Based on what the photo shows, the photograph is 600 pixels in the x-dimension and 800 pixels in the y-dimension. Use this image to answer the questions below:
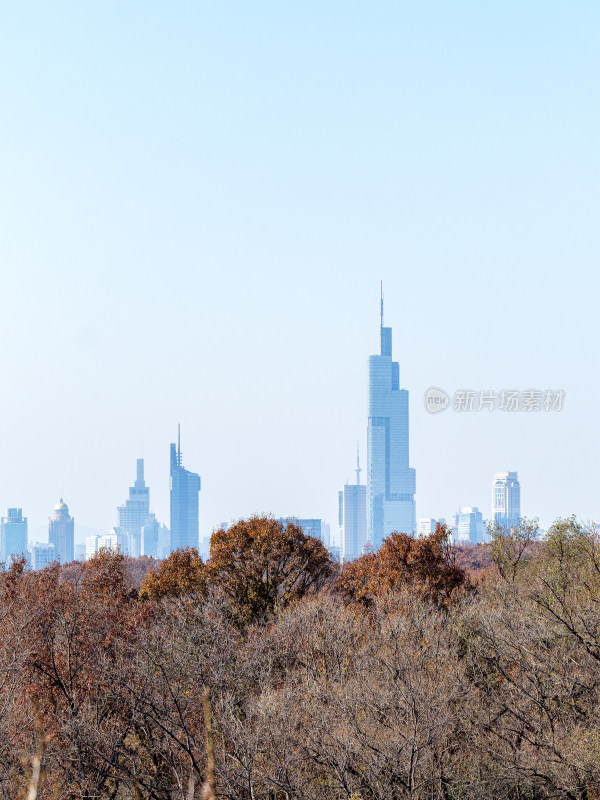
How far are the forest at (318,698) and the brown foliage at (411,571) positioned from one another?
4.86m

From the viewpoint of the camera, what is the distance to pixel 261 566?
4897cm

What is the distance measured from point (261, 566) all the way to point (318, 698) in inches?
744

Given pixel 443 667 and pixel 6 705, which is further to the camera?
pixel 443 667

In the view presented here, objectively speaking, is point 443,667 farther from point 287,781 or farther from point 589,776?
point 287,781

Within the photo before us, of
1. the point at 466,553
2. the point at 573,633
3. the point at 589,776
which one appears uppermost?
the point at 466,553

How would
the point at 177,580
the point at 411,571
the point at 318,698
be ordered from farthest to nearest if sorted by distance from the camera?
the point at 177,580
the point at 411,571
the point at 318,698

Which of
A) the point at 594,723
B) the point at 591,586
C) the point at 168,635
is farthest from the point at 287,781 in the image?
the point at 591,586

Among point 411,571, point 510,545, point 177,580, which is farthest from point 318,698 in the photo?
Result: point 510,545

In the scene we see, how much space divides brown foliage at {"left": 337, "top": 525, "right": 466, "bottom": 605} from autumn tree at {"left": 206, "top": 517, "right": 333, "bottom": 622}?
3003 millimetres

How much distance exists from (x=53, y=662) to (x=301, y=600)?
16.5 metres

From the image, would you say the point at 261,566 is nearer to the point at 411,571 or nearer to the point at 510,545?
the point at 411,571

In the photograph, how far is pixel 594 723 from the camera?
2866cm

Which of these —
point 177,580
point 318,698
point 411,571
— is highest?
point 411,571

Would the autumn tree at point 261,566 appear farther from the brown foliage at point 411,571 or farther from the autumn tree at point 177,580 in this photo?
the brown foliage at point 411,571
